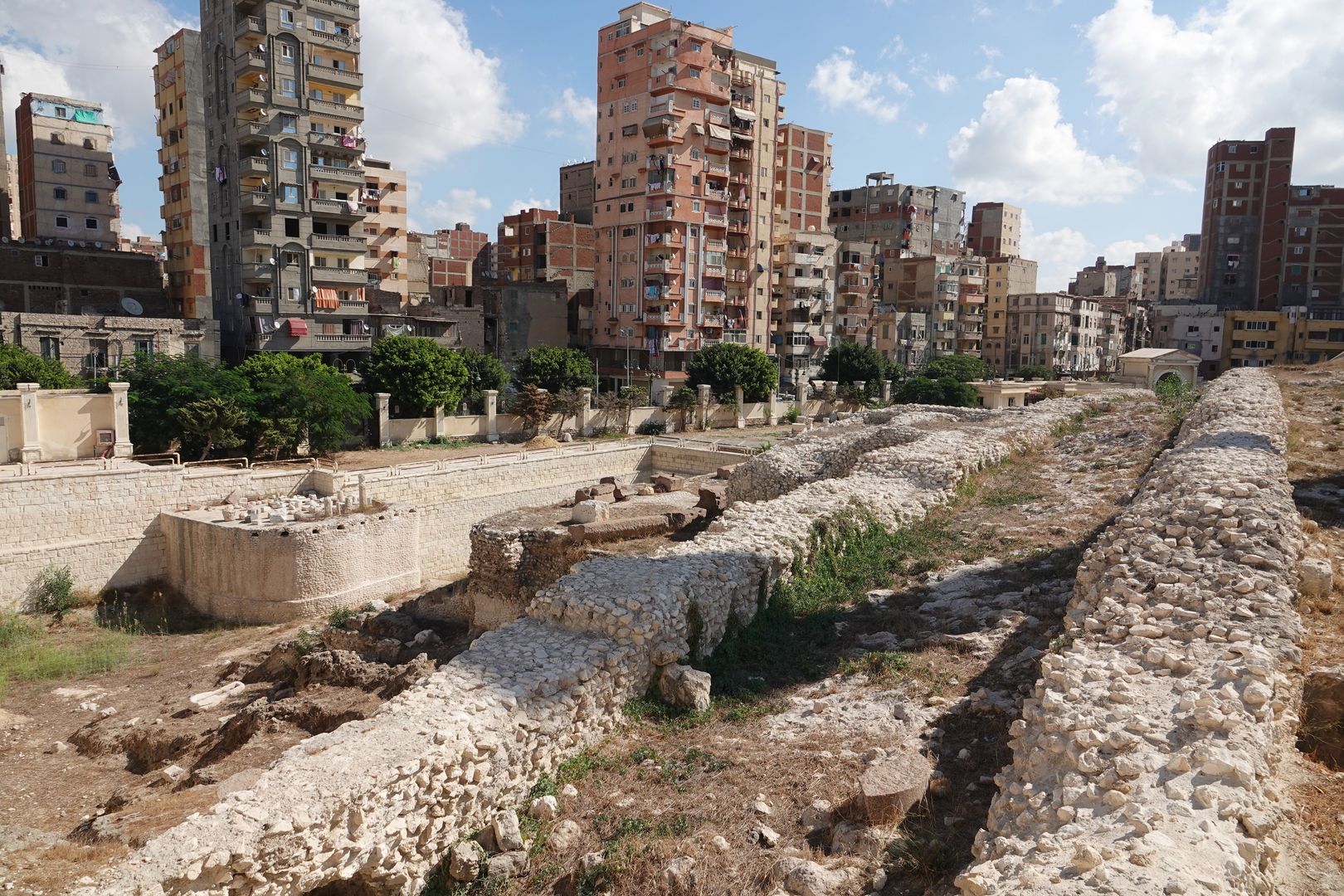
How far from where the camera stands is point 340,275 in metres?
41.7

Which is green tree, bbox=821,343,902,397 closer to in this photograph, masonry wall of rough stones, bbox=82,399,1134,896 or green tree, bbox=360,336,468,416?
green tree, bbox=360,336,468,416

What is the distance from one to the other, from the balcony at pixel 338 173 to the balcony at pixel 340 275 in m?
4.28

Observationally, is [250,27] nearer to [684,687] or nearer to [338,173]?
[338,173]

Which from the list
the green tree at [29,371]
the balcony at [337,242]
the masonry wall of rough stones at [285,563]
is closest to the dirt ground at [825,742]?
the masonry wall of rough stones at [285,563]

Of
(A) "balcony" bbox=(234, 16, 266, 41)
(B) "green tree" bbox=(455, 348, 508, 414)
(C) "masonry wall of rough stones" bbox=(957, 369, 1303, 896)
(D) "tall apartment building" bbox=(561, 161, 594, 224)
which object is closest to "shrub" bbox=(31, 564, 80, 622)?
(B) "green tree" bbox=(455, 348, 508, 414)

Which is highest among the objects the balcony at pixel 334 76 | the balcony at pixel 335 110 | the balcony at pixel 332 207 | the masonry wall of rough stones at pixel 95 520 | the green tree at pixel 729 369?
the balcony at pixel 334 76

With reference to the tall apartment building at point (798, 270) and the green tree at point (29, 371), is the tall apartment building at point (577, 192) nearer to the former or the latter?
the tall apartment building at point (798, 270)

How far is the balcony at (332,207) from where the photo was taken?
135 ft

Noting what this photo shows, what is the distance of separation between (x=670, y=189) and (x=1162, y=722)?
4812 centimetres

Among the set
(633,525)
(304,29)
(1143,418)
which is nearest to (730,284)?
(304,29)

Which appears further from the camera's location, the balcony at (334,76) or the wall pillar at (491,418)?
the balcony at (334,76)

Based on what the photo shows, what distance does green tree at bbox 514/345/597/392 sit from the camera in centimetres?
4175

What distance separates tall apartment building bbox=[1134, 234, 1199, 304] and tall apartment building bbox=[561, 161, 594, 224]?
67.8m

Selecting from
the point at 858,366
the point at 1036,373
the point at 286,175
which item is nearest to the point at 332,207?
the point at 286,175
